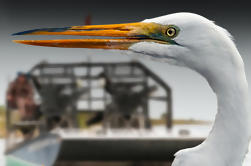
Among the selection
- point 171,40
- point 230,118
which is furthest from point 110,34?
point 230,118

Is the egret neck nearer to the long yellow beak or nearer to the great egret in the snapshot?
the great egret

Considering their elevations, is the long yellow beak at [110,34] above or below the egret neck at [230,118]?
above

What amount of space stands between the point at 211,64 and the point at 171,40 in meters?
0.07

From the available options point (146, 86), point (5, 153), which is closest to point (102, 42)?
point (146, 86)

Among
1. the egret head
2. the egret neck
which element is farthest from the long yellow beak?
the egret neck

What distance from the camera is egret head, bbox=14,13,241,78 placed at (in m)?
0.44

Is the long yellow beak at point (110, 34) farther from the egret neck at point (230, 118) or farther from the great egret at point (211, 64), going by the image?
the egret neck at point (230, 118)

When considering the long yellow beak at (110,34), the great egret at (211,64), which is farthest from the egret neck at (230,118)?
the long yellow beak at (110,34)

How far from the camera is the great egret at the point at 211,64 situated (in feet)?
1.45

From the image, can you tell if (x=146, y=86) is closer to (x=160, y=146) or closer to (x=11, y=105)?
(x=160, y=146)

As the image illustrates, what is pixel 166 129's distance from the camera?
136 inches

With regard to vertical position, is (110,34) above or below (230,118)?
above

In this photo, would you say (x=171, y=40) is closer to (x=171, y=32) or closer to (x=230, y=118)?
(x=171, y=32)

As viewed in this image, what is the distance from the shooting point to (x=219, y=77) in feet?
1.47
